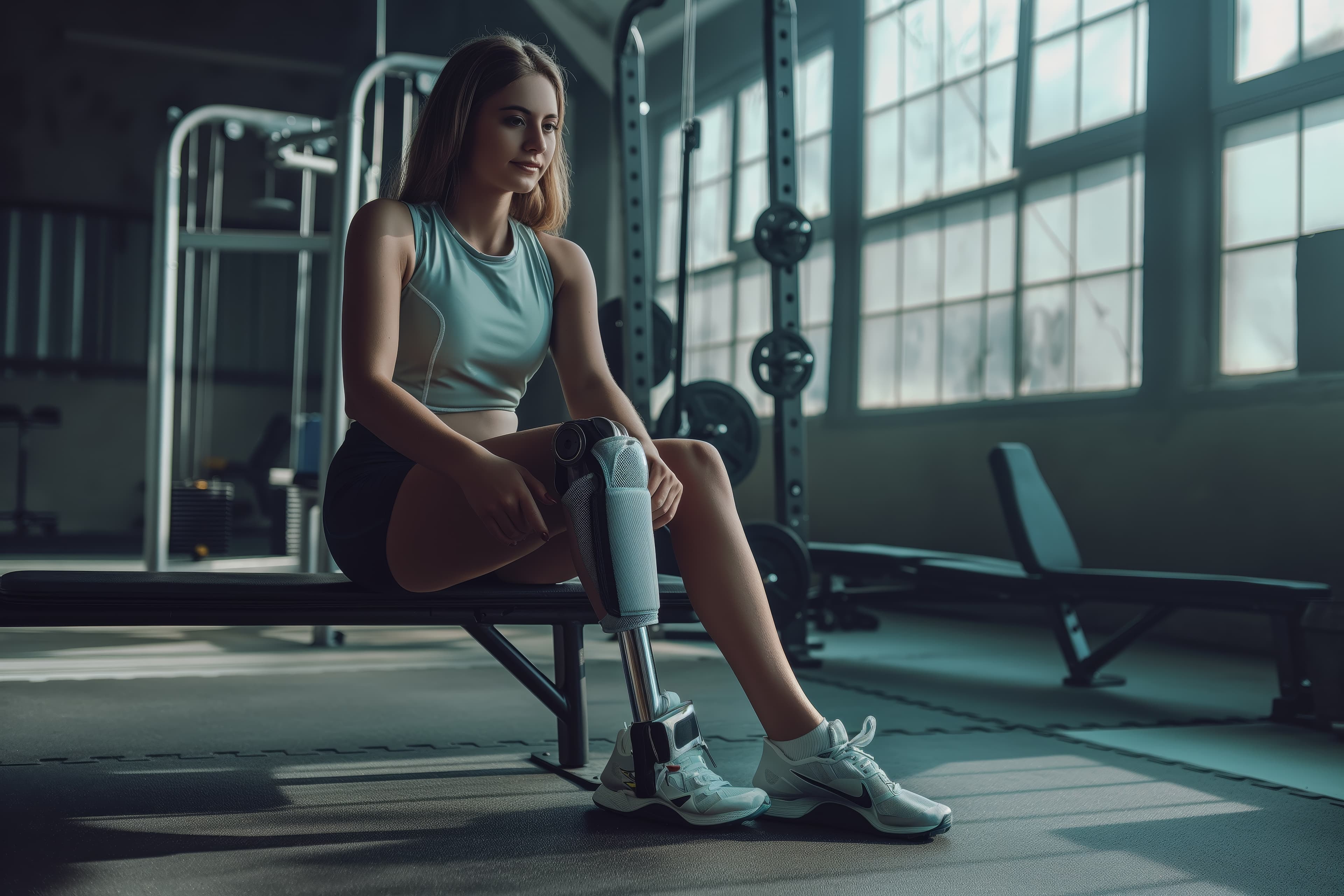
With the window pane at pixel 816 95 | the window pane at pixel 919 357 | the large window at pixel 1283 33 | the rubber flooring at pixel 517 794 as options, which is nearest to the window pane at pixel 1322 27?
the large window at pixel 1283 33

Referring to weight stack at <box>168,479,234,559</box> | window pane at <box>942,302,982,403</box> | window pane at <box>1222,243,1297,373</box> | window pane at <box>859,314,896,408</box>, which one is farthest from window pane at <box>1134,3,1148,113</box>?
weight stack at <box>168,479,234,559</box>

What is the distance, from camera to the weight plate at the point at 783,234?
316 centimetres

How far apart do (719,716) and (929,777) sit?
0.56 meters

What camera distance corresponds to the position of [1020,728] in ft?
7.34

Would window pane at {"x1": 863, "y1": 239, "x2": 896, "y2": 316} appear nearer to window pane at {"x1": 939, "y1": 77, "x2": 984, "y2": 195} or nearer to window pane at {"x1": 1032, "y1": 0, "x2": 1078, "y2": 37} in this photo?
window pane at {"x1": 939, "y1": 77, "x2": 984, "y2": 195}

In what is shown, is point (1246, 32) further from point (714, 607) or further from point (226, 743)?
point (226, 743)

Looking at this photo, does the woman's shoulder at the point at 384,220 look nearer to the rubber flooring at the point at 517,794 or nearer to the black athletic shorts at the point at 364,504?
the black athletic shorts at the point at 364,504

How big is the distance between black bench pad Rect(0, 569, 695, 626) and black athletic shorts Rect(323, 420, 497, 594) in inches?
1.1

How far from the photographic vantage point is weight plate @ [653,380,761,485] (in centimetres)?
346

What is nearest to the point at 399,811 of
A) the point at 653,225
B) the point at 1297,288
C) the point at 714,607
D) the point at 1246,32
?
the point at 714,607

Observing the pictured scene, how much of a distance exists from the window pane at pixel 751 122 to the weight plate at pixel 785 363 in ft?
10.2

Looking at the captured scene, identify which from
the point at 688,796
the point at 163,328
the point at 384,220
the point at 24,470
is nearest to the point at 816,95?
the point at 163,328

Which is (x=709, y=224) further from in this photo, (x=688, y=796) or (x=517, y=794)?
(x=688, y=796)

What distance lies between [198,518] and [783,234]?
14.1 ft
